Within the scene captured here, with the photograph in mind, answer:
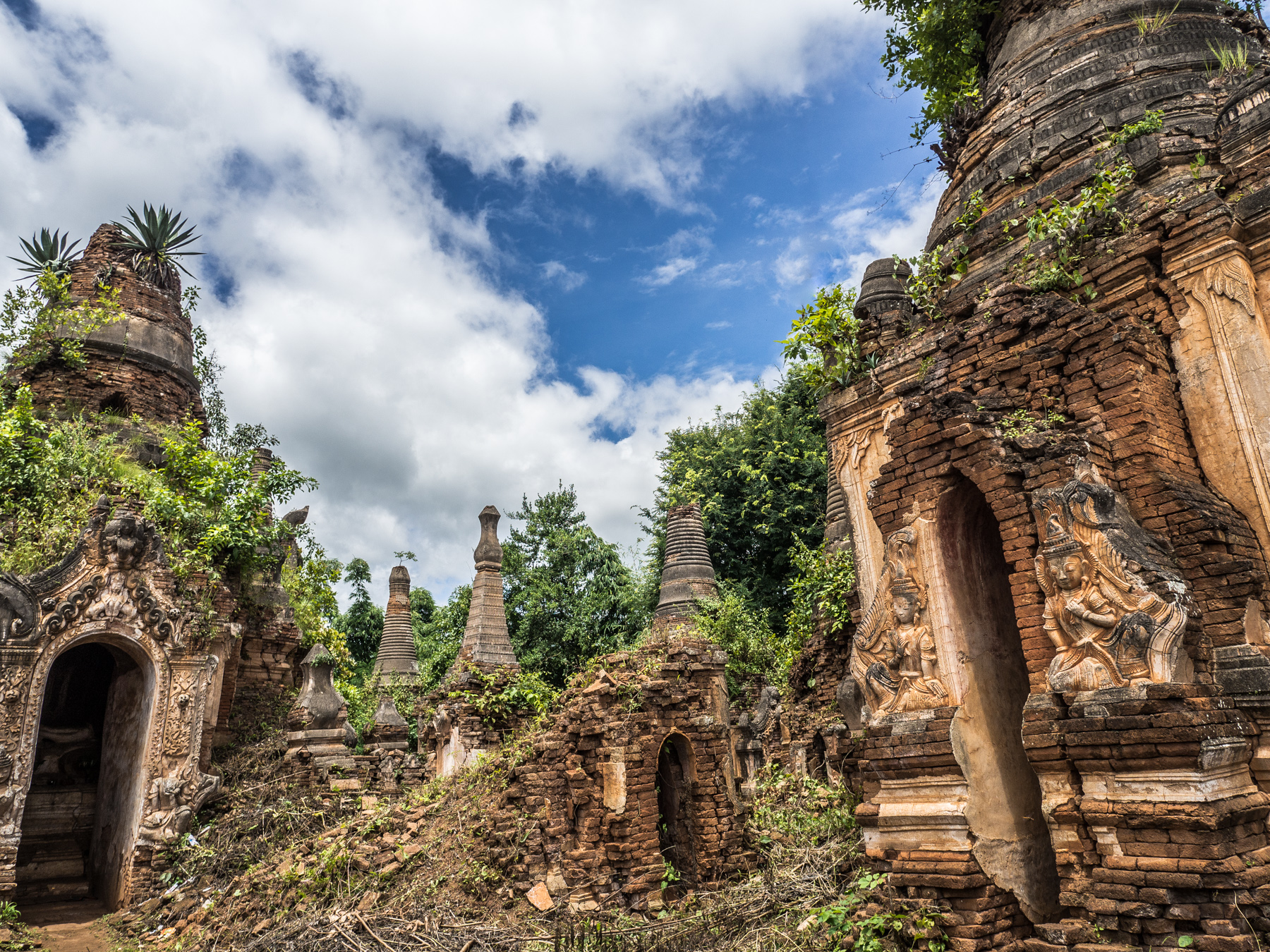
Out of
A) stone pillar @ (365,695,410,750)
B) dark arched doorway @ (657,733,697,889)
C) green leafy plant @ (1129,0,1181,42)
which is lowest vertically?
dark arched doorway @ (657,733,697,889)

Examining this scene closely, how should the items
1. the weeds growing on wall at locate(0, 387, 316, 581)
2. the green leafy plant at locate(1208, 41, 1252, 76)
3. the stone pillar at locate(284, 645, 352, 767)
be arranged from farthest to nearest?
the stone pillar at locate(284, 645, 352, 767) < the weeds growing on wall at locate(0, 387, 316, 581) < the green leafy plant at locate(1208, 41, 1252, 76)

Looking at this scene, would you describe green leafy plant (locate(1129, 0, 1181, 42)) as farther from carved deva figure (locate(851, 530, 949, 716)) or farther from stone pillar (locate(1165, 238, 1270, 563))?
carved deva figure (locate(851, 530, 949, 716))

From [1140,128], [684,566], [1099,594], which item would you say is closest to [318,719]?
[684,566]

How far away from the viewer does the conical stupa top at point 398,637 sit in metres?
24.8

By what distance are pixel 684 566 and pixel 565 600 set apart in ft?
26.7

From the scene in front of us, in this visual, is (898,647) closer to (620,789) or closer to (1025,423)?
(1025,423)

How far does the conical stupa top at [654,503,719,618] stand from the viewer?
20.4m

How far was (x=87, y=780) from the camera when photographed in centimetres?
1329

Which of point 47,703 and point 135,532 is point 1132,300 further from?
point 47,703

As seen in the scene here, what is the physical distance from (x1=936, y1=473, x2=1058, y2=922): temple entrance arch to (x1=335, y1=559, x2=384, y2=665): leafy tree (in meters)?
33.9

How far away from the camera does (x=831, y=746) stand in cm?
997

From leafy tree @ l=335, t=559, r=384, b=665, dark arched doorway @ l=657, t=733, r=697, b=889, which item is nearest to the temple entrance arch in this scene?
dark arched doorway @ l=657, t=733, r=697, b=889

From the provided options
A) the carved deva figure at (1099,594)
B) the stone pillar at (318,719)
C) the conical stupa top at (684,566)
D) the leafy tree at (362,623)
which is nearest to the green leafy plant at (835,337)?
the carved deva figure at (1099,594)

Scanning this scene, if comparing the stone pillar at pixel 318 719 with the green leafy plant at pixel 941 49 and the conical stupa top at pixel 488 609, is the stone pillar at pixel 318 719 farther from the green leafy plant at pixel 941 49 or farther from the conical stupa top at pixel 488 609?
the green leafy plant at pixel 941 49
